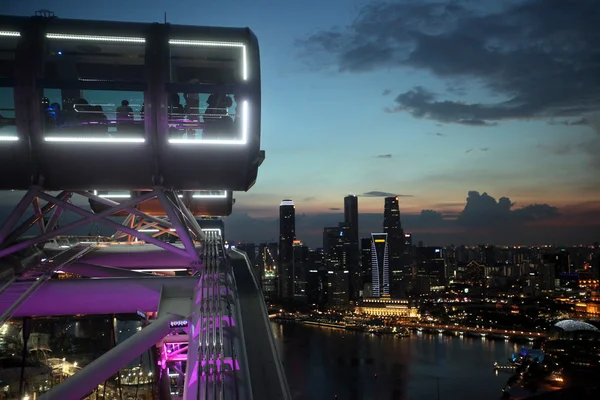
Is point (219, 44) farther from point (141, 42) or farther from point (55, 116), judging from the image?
point (55, 116)

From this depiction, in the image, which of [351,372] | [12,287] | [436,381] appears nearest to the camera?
[12,287]

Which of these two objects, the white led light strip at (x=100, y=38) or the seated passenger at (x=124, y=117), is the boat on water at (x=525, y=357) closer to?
the seated passenger at (x=124, y=117)

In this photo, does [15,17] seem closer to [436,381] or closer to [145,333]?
[145,333]

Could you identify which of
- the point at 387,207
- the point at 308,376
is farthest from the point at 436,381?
the point at 387,207

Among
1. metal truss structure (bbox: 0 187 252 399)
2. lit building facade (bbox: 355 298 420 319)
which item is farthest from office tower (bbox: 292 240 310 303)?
metal truss structure (bbox: 0 187 252 399)

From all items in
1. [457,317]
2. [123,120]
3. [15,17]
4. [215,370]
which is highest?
[15,17]

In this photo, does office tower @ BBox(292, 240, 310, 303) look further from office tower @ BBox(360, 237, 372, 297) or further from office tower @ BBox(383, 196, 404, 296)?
office tower @ BBox(383, 196, 404, 296)
